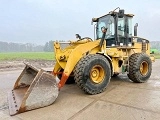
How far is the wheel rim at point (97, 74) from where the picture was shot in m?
4.64

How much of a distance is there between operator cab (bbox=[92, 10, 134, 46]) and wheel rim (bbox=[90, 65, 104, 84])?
4.64 ft

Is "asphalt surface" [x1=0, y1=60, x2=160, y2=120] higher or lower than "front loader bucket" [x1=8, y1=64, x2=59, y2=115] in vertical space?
lower

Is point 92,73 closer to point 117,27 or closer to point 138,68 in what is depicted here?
point 138,68

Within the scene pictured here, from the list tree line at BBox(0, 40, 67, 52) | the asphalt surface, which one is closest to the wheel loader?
the asphalt surface

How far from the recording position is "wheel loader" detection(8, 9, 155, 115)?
3773 mm

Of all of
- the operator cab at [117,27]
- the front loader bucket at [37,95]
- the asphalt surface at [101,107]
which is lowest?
the asphalt surface at [101,107]

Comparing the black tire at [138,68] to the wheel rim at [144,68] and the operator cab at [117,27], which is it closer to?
the wheel rim at [144,68]

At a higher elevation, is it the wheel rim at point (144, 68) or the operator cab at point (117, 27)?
the operator cab at point (117, 27)

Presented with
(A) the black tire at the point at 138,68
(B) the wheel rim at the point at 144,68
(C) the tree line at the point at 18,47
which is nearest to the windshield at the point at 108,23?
(A) the black tire at the point at 138,68

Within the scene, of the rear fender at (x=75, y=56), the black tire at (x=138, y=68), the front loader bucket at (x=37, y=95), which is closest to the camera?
the front loader bucket at (x=37, y=95)

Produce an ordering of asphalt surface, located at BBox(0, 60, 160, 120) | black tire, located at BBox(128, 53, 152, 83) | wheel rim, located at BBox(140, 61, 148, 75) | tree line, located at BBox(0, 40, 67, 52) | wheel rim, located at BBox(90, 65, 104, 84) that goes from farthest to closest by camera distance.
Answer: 1. tree line, located at BBox(0, 40, 67, 52)
2. wheel rim, located at BBox(140, 61, 148, 75)
3. black tire, located at BBox(128, 53, 152, 83)
4. wheel rim, located at BBox(90, 65, 104, 84)
5. asphalt surface, located at BBox(0, 60, 160, 120)

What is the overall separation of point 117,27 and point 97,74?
1.86 metres

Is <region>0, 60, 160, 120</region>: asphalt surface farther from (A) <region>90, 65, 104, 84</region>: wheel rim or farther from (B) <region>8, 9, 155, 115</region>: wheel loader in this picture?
(A) <region>90, 65, 104, 84</region>: wheel rim

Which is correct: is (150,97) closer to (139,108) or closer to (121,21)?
(139,108)
